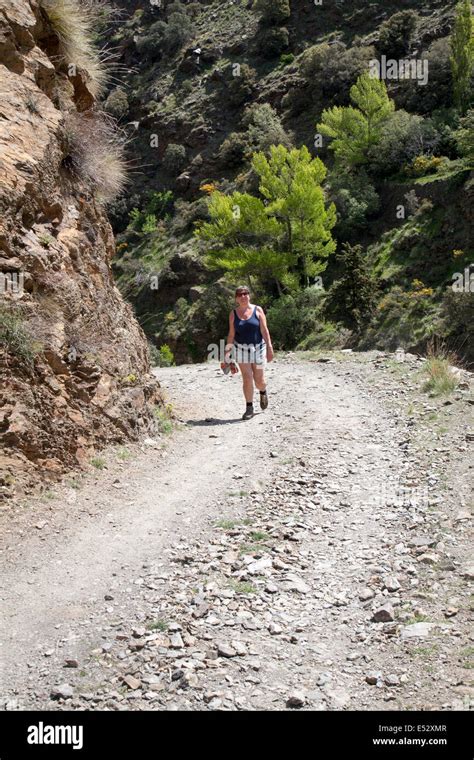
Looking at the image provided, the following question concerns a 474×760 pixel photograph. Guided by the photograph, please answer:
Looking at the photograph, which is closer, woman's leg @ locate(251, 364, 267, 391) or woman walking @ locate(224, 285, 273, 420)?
woman walking @ locate(224, 285, 273, 420)

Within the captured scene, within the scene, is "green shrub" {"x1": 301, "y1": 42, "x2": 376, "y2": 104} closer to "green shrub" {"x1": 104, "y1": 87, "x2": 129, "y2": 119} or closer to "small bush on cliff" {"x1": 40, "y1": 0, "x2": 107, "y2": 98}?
"green shrub" {"x1": 104, "y1": 87, "x2": 129, "y2": 119}

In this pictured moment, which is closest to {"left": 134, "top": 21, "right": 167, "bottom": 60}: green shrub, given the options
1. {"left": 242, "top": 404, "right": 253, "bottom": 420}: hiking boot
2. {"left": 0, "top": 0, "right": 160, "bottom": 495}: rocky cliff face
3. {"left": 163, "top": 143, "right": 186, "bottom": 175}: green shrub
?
{"left": 163, "top": 143, "right": 186, "bottom": 175}: green shrub

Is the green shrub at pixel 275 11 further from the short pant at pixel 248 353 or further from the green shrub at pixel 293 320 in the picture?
the short pant at pixel 248 353

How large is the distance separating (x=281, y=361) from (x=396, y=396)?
17.9 ft

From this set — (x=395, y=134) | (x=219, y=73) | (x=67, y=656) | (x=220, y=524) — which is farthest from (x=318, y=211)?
(x=219, y=73)

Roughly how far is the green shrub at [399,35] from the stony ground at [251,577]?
45152mm

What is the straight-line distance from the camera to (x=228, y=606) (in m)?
3.71

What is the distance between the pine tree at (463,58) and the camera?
3566cm

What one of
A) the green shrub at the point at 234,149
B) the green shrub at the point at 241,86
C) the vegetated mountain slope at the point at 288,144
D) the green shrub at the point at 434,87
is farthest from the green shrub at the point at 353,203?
the green shrub at the point at 241,86

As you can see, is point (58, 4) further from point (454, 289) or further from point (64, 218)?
point (454, 289)

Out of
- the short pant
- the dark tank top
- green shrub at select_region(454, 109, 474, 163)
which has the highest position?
green shrub at select_region(454, 109, 474, 163)

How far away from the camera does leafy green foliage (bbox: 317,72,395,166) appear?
117 ft

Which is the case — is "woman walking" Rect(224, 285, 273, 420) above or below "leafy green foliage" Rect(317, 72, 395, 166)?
below

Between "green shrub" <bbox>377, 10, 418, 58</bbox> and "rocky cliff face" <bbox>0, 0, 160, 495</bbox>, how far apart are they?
144 ft
